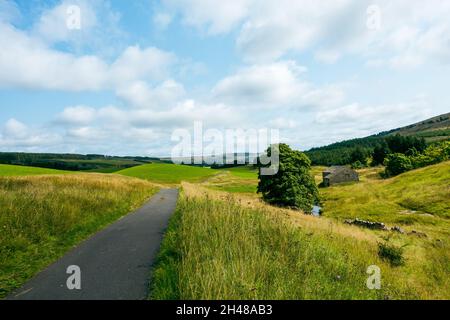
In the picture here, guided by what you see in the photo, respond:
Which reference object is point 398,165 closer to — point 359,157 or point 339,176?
point 339,176

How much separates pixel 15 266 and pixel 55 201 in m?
5.51

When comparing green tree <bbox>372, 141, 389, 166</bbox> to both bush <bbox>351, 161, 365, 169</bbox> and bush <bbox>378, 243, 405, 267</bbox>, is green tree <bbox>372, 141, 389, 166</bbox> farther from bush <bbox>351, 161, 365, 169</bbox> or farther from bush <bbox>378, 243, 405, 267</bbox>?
bush <bbox>378, 243, 405, 267</bbox>

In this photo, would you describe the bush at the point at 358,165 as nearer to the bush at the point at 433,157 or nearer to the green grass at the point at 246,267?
the bush at the point at 433,157

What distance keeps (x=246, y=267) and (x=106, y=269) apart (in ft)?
11.9

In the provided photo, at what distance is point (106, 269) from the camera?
7102mm

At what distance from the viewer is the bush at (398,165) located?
86.6m

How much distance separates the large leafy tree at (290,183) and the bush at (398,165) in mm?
57475

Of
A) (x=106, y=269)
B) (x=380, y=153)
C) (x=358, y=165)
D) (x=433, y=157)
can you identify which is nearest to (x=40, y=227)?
(x=106, y=269)

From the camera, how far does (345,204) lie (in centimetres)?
5806

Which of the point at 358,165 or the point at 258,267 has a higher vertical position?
the point at 358,165

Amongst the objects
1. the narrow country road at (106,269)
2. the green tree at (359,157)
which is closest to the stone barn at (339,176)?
the green tree at (359,157)

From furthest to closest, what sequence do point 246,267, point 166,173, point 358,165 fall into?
point 358,165
point 166,173
point 246,267
